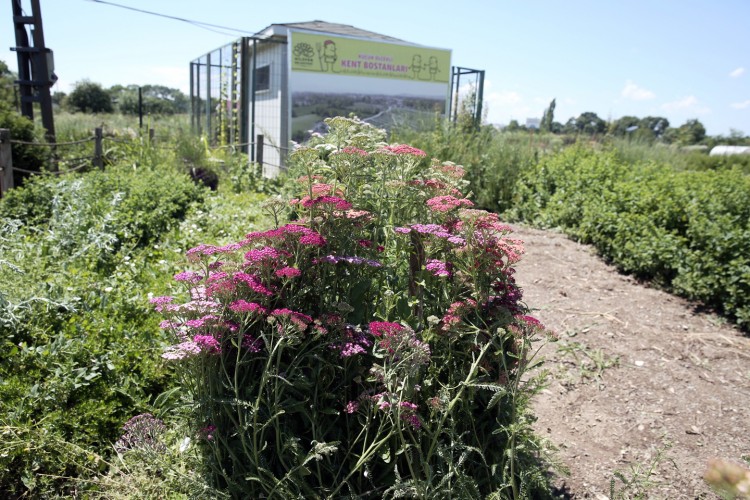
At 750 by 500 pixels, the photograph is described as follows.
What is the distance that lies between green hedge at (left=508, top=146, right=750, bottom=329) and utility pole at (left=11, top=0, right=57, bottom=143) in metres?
7.81

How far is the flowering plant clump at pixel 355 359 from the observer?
1687mm

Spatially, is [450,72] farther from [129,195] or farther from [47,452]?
[47,452]

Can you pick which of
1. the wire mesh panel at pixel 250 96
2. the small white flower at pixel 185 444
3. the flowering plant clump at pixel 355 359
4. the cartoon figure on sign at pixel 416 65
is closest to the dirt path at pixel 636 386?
the flowering plant clump at pixel 355 359

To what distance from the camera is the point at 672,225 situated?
4.77 meters

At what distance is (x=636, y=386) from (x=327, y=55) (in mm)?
9180

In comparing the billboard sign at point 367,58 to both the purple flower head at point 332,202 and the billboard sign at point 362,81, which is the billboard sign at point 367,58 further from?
the purple flower head at point 332,202

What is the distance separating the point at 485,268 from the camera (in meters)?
1.89

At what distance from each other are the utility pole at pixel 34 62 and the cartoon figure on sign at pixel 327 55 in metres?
4.60

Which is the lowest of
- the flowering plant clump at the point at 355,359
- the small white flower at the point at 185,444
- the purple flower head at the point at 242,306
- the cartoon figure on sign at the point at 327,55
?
the small white flower at the point at 185,444

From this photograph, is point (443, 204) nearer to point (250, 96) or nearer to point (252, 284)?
point (252, 284)

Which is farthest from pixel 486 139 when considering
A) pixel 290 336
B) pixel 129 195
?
pixel 290 336

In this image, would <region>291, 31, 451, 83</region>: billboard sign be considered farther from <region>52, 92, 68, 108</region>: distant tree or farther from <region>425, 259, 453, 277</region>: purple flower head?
<region>52, 92, 68, 108</region>: distant tree

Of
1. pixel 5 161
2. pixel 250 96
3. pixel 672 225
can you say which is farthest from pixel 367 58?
pixel 672 225

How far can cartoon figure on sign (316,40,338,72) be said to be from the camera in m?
Result: 10.6
